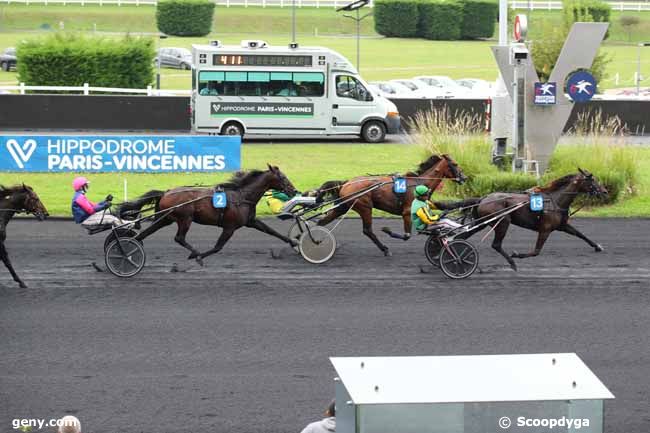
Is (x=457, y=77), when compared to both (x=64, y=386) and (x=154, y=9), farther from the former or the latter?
(x=64, y=386)

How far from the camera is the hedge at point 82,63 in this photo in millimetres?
34219

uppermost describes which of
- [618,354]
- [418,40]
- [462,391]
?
[418,40]

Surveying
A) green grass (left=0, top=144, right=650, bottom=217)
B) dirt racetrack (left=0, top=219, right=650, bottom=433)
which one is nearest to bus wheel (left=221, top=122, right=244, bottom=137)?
green grass (left=0, top=144, right=650, bottom=217)

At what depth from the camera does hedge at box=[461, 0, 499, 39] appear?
6800 centimetres

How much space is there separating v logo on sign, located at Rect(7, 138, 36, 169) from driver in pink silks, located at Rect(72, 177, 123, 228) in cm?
773

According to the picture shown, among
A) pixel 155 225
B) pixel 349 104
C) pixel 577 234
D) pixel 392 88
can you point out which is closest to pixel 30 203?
pixel 155 225

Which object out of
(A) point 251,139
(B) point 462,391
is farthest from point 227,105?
(B) point 462,391

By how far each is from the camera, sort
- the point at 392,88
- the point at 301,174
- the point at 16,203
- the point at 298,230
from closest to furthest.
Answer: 1. the point at 16,203
2. the point at 298,230
3. the point at 301,174
4. the point at 392,88

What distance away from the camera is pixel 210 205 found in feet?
46.6

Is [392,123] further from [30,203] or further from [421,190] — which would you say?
[30,203]

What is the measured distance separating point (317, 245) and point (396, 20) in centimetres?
5747

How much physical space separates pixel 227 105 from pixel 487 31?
45040 mm

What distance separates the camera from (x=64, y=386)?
31.6ft

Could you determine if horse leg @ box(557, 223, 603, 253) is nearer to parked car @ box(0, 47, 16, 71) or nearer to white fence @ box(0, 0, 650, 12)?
parked car @ box(0, 47, 16, 71)
